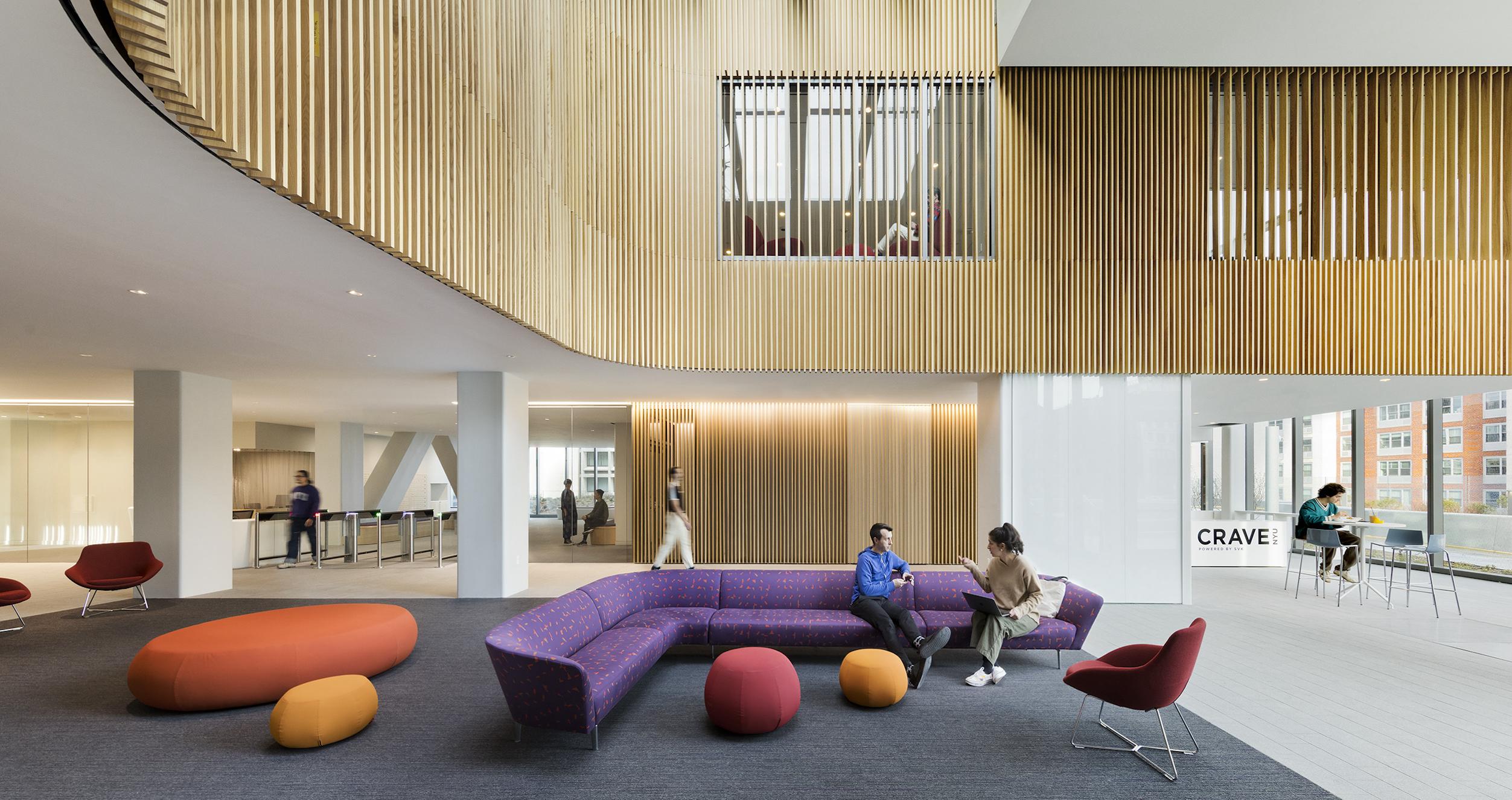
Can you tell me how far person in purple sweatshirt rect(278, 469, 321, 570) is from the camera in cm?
1273

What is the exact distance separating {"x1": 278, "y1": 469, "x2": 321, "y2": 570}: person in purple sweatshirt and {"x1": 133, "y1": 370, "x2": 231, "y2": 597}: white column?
119 inches

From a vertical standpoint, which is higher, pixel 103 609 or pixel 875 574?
pixel 875 574

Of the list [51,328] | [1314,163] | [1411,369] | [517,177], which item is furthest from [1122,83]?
[51,328]

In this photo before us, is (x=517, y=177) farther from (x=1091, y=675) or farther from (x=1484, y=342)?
(x=1484, y=342)

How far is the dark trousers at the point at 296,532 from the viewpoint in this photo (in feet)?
42.0

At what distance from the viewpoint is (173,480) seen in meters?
9.36

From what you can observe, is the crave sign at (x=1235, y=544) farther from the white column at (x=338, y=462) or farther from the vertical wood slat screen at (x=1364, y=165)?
the white column at (x=338, y=462)

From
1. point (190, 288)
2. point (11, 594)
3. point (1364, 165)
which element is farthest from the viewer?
point (1364, 165)

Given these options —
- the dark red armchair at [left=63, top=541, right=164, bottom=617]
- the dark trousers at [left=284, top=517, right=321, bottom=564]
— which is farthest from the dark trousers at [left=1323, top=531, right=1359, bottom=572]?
the dark trousers at [left=284, top=517, right=321, bottom=564]

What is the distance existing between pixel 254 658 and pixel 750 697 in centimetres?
360

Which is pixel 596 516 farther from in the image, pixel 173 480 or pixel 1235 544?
pixel 1235 544

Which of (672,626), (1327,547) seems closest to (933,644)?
(672,626)

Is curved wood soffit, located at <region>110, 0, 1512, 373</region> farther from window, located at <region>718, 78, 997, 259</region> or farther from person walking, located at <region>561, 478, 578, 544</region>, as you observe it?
person walking, located at <region>561, 478, 578, 544</region>

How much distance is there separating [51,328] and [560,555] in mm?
7322
